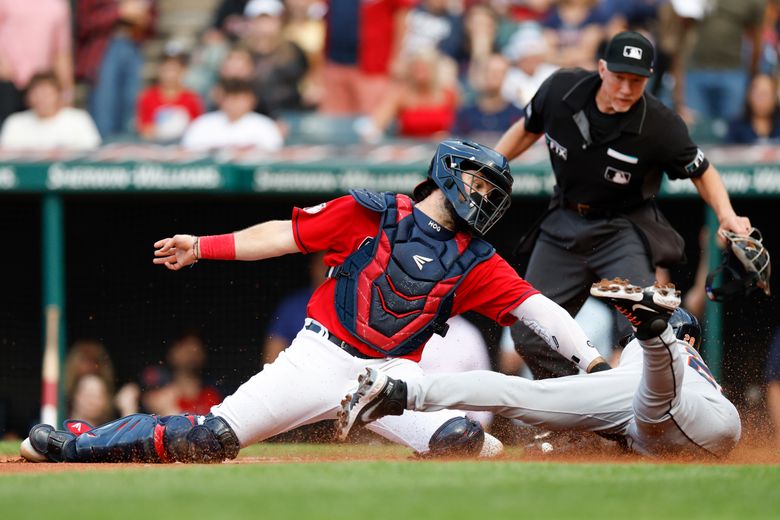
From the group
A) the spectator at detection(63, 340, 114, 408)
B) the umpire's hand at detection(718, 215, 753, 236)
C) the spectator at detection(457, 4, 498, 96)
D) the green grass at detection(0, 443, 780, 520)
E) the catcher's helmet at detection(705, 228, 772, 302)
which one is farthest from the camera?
the spectator at detection(457, 4, 498, 96)

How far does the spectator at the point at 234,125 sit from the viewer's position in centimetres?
1065

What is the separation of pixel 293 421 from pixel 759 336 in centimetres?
420

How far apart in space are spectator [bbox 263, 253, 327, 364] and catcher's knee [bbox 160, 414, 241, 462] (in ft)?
11.9

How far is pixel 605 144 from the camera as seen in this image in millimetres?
6855

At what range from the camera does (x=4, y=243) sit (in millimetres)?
10195

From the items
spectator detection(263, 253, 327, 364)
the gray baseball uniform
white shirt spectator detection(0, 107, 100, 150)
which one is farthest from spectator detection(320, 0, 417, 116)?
the gray baseball uniform

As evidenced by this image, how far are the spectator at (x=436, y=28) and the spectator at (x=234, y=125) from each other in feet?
5.60

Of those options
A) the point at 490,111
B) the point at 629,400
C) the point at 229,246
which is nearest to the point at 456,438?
the point at 629,400

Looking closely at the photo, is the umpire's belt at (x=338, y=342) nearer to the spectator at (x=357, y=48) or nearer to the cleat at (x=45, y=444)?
the cleat at (x=45, y=444)

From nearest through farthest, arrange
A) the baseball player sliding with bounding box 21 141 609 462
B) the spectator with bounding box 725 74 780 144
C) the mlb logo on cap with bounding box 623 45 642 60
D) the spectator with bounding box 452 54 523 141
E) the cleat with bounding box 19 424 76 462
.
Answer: the baseball player sliding with bounding box 21 141 609 462 → the cleat with bounding box 19 424 76 462 → the mlb logo on cap with bounding box 623 45 642 60 → the spectator with bounding box 725 74 780 144 → the spectator with bounding box 452 54 523 141

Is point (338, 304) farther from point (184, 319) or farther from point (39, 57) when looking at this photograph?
point (39, 57)

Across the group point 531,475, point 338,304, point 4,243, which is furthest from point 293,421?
point 4,243

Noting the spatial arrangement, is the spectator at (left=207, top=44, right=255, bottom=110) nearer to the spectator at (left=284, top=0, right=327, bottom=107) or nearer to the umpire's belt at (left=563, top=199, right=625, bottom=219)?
the spectator at (left=284, top=0, right=327, bottom=107)

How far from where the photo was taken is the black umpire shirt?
22.3ft
